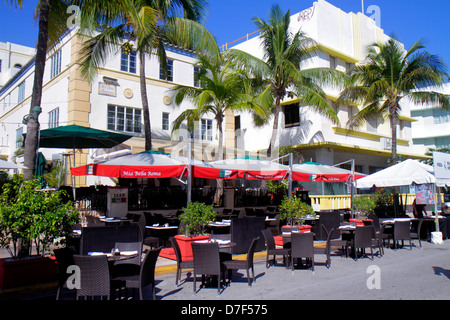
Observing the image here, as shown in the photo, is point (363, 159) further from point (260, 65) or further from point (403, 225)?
point (403, 225)

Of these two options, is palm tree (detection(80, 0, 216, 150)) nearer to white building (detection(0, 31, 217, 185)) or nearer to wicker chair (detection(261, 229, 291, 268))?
white building (detection(0, 31, 217, 185))

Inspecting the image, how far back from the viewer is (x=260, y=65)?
20688mm

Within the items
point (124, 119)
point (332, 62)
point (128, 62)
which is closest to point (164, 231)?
point (124, 119)

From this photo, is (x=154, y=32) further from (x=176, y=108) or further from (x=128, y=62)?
(x=176, y=108)

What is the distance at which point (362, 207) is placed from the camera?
48.5ft

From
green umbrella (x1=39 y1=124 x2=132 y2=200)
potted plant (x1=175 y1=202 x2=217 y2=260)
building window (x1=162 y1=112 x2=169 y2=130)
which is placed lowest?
potted plant (x1=175 y1=202 x2=217 y2=260)

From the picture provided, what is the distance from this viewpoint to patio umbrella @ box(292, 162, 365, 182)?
1481 cm

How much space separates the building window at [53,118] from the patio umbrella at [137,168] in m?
10.4

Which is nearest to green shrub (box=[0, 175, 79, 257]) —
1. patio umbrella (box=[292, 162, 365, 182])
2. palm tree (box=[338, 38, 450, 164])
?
patio umbrella (box=[292, 162, 365, 182])

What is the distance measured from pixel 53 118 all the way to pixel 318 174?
14906 millimetres

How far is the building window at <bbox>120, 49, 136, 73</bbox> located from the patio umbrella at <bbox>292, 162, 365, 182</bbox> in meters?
11.5

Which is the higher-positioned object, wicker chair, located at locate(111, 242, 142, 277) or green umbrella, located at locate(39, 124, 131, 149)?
green umbrella, located at locate(39, 124, 131, 149)

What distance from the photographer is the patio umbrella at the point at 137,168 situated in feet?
35.0
